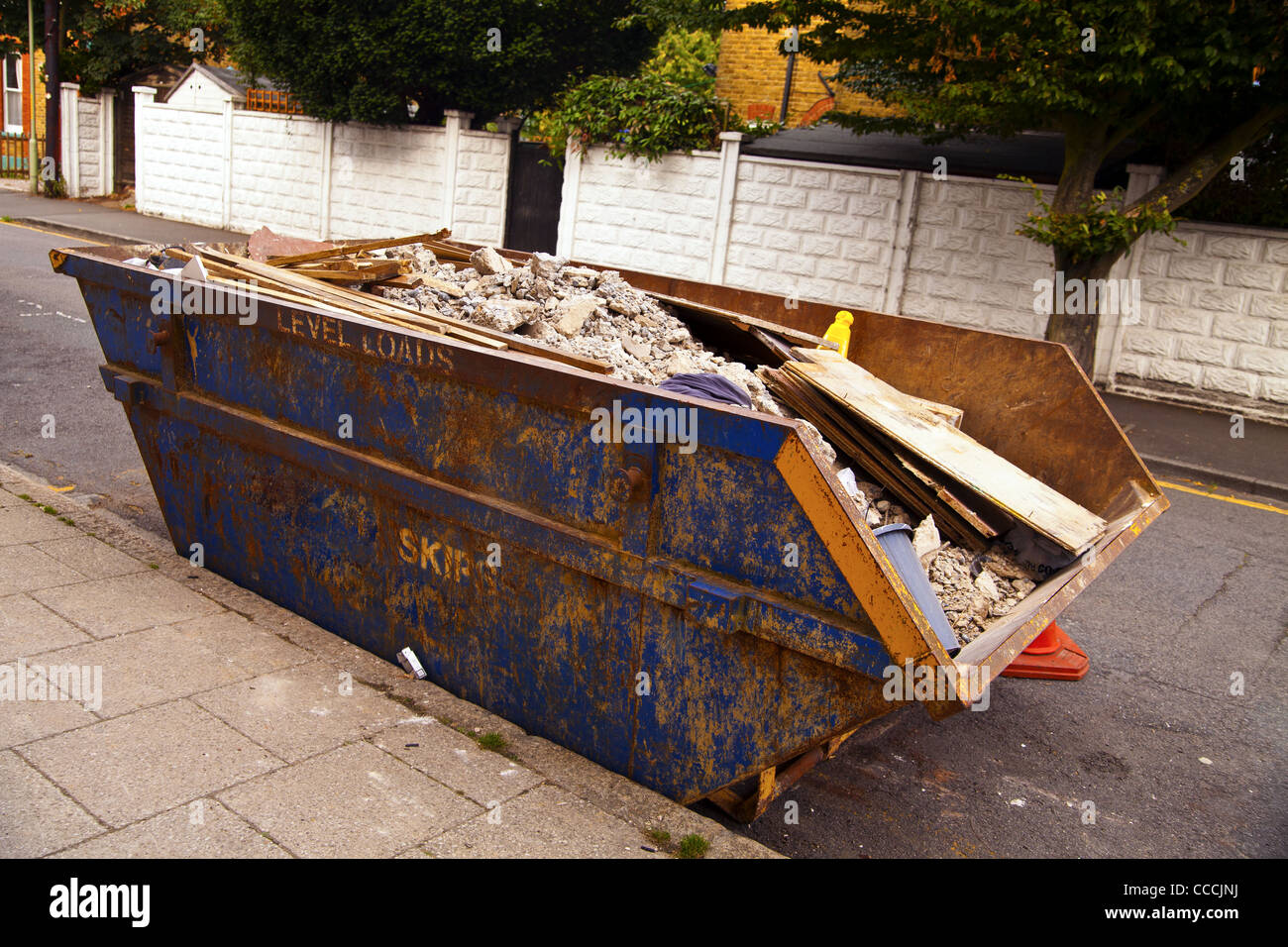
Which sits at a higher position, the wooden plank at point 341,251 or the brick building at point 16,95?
the brick building at point 16,95

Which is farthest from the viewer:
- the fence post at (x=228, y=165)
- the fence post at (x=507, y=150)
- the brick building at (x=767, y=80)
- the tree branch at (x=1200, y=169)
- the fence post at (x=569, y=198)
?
the brick building at (x=767, y=80)

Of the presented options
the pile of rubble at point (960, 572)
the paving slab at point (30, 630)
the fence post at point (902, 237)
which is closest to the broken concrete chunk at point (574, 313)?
the pile of rubble at point (960, 572)

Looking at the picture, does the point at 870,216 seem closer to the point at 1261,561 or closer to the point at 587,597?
the point at 1261,561

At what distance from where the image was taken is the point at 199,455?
4457mm

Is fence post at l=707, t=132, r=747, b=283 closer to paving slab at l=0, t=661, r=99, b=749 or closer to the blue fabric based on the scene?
the blue fabric

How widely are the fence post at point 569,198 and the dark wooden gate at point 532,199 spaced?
60 cm

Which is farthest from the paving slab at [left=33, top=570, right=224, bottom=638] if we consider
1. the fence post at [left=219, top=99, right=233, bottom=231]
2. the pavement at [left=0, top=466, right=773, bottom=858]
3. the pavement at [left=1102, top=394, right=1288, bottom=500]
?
the fence post at [left=219, top=99, right=233, bottom=231]

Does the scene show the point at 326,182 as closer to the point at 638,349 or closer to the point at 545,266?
the point at 545,266

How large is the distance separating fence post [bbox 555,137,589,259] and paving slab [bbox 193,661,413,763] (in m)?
11.9

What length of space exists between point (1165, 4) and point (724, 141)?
251 inches

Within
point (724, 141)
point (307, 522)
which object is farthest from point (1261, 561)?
point (724, 141)

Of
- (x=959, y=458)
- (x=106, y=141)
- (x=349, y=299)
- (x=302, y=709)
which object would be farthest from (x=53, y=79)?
(x=959, y=458)

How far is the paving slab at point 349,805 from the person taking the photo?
2.84 meters

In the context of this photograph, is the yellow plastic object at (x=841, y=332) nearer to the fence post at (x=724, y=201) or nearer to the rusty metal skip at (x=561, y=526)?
the rusty metal skip at (x=561, y=526)
